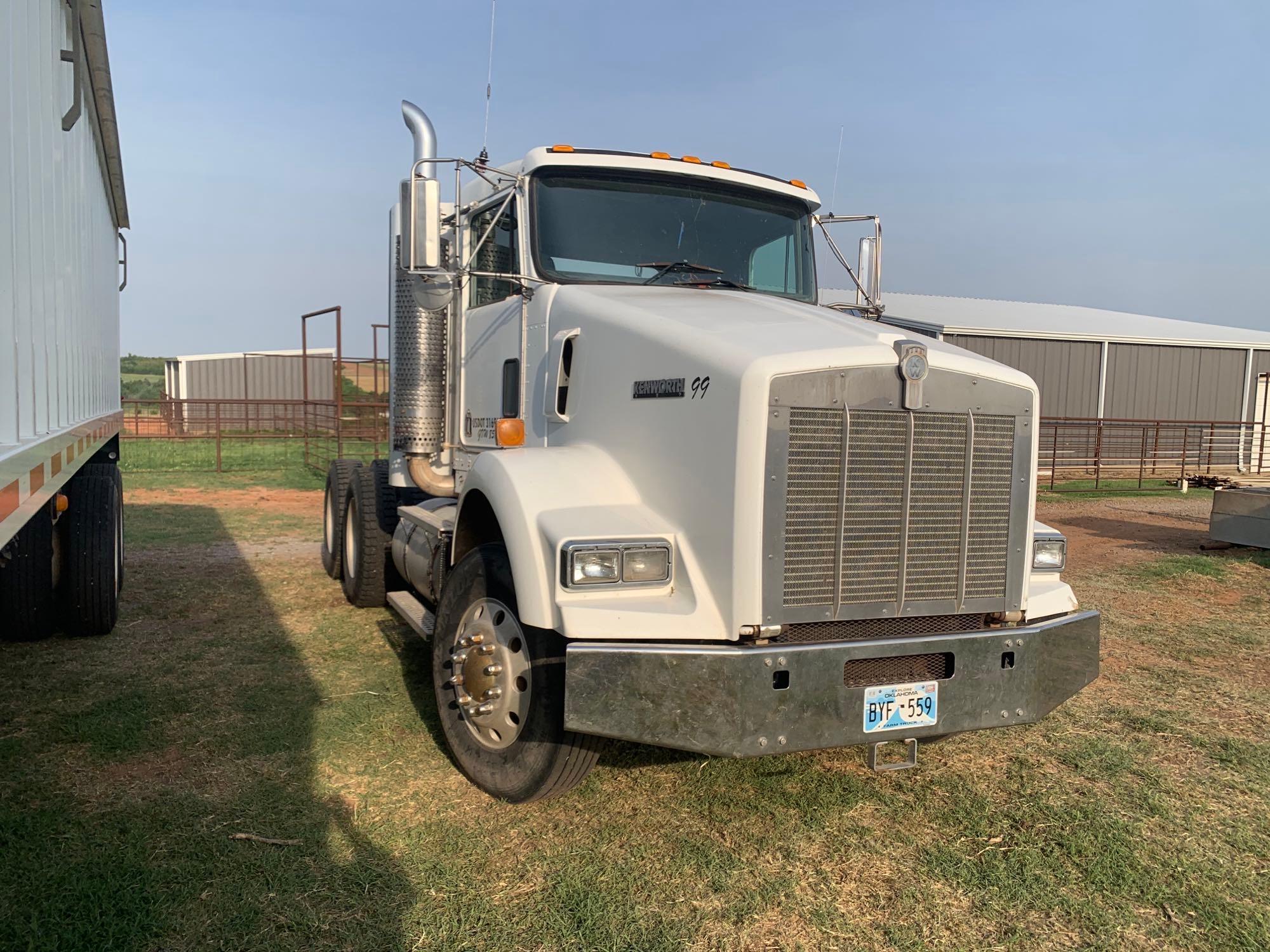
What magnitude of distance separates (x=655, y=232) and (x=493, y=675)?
Result: 8.36ft

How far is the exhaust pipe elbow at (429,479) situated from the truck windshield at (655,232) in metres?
1.87

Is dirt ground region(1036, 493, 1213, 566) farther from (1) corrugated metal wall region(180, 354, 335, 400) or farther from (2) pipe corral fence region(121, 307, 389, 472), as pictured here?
(1) corrugated metal wall region(180, 354, 335, 400)

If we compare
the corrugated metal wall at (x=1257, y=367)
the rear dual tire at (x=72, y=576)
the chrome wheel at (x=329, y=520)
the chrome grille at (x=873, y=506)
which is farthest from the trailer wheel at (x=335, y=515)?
the corrugated metal wall at (x=1257, y=367)

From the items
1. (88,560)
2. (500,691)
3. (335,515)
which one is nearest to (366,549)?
(335,515)

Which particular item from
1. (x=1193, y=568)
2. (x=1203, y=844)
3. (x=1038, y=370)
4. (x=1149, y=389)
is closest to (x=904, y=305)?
(x=1038, y=370)

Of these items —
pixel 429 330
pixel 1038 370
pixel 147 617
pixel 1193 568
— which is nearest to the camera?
pixel 429 330

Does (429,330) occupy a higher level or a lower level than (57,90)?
lower

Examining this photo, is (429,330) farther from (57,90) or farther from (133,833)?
(133,833)

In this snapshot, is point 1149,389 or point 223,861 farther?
point 1149,389

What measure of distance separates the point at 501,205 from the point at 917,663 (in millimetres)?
3269

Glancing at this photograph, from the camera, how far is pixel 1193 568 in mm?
9914

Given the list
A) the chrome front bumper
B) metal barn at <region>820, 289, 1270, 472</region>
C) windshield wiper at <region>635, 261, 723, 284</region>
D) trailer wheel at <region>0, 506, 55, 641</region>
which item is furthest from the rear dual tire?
metal barn at <region>820, 289, 1270, 472</region>

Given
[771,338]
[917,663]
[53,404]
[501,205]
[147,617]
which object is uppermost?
[501,205]

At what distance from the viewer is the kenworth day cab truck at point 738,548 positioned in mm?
3412
